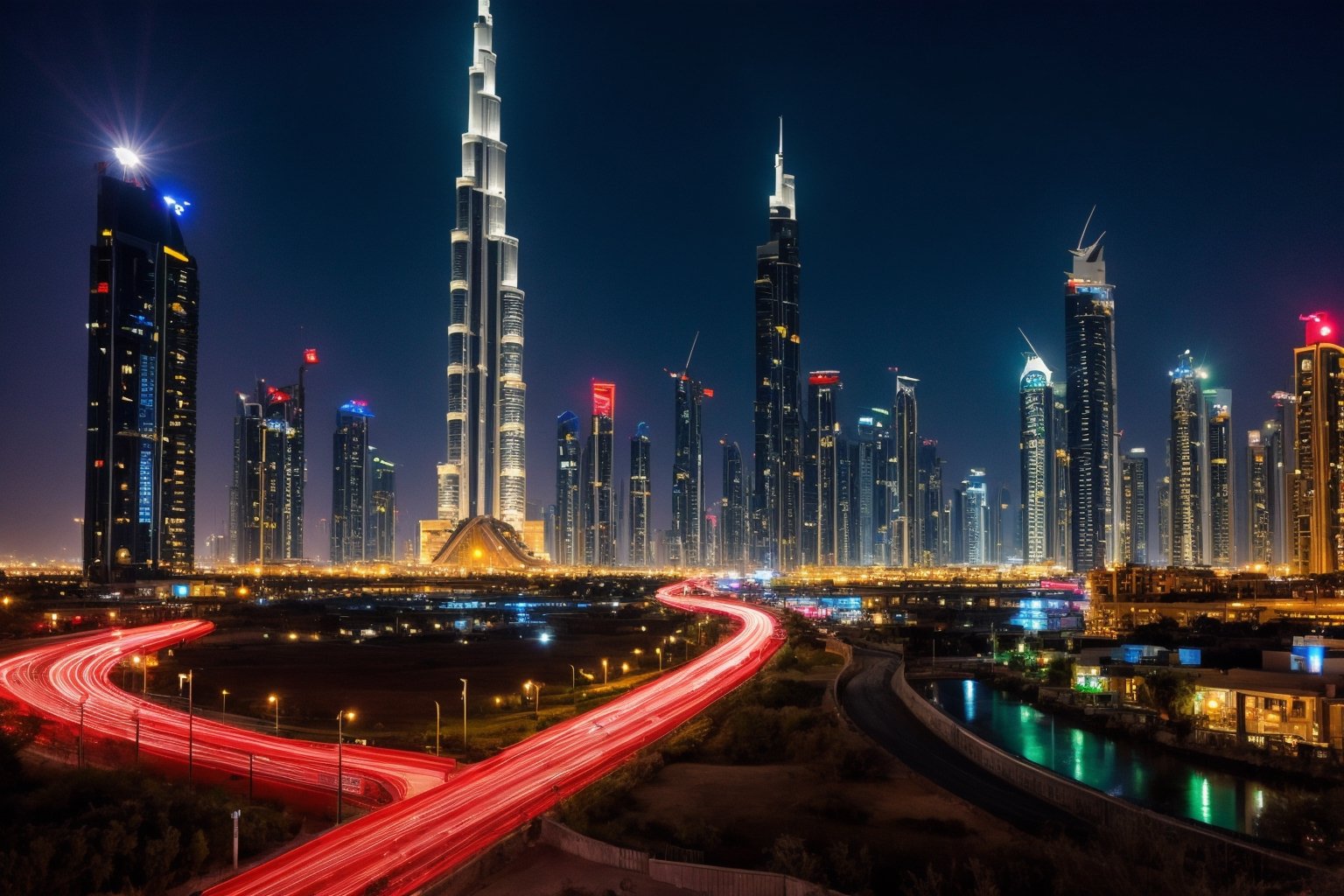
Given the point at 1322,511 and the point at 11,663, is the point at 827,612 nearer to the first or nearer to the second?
the point at 1322,511

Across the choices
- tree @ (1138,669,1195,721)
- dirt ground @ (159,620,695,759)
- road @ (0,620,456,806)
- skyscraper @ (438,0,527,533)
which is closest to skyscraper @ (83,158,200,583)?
skyscraper @ (438,0,527,533)

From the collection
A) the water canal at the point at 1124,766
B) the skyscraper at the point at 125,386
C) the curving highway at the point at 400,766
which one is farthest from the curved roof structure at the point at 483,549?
the water canal at the point at 1124,766

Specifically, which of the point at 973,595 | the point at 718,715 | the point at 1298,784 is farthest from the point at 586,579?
the point at 1298,784

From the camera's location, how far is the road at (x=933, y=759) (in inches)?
920

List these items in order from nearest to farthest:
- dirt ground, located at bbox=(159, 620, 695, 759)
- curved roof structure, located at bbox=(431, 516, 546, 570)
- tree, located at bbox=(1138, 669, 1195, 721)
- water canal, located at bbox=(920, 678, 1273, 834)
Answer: water canal, located at bbox=(920, 678, 1273, 834) → tree, located at bbox=(1138, 669, 1195, 721) → dirt ground, located at bbox=(159, 620, 695, 759) → curved roof structure, located at bbox=(431, 516, 546, 570)

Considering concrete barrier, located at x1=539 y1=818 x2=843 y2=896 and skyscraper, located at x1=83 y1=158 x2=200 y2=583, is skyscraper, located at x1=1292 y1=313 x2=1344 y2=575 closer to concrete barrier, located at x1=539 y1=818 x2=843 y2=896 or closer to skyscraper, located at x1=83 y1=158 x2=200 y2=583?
concrete barrier, located at x1=539 y1=818 x2=843 y2=896

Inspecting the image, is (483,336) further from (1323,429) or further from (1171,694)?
(1171,694)

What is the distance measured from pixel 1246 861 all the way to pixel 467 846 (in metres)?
14.8

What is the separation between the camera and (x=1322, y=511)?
376 ft

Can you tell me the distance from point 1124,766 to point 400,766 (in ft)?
73.2

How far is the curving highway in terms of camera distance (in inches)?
792

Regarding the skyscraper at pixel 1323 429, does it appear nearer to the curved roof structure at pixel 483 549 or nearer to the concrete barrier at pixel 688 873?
the concrete barrier at pixel 688 873

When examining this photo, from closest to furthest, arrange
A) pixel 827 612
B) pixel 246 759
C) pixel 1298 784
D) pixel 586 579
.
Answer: pixel 1298 784 → pixel 246 759 → pixel 827 612 → pixel 586 579

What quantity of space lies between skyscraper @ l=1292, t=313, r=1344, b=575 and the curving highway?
91.4 metres
